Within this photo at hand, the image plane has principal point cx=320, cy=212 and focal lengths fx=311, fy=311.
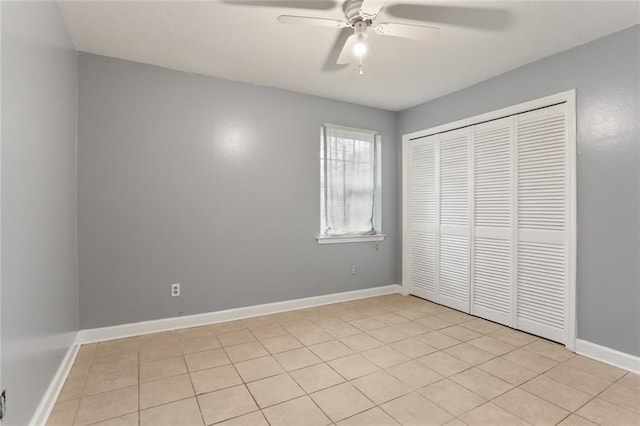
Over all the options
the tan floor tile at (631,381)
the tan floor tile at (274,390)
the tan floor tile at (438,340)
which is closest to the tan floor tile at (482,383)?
the tan floor tile at (438,340)

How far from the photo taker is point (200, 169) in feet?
10.4

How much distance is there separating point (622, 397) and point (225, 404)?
2481 millimetres

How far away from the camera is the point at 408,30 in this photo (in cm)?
199

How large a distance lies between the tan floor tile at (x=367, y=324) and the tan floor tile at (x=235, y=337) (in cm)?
105

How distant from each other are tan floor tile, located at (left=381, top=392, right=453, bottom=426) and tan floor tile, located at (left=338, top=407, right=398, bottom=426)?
0.04 m

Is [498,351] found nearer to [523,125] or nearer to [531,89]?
[523,125]

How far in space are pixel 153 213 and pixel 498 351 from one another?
332 centimetres

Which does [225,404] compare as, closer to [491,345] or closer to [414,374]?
[414,374]

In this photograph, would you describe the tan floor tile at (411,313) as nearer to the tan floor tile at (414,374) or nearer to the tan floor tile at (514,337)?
the tan floor tile at (514,337)

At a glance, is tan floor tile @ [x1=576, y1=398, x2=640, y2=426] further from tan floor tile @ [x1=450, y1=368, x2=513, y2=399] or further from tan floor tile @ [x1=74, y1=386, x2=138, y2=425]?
tan floor tile @ [x1=74, y1=386, x2=138, y2=425]

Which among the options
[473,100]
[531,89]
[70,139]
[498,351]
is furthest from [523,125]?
[70,139]

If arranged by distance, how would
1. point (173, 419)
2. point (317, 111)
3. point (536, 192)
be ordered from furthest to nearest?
point (317, 111) < point (536, 192) < point (173, 419)

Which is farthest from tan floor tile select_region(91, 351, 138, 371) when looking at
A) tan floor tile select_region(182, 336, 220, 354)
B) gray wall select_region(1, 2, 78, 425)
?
tan floor tile select_region(182, 336, 220, 354)

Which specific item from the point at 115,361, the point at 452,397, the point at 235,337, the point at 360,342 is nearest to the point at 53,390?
the point at 115,361
